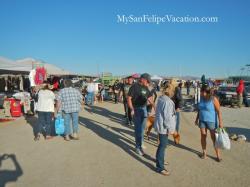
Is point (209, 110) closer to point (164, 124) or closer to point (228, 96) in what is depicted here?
point (164, 124)

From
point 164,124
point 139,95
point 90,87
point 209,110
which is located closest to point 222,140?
point 209,110

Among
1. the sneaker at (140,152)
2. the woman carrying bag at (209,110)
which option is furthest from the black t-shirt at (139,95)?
the woman carrying bag at (209,110)

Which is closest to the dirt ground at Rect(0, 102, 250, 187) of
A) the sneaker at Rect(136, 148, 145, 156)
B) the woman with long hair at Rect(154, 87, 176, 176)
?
the sneaker at Rect(136, 148, 145, 156)

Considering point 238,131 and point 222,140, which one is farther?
point 238,131

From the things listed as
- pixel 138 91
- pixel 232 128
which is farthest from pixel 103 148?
pixel 232 128

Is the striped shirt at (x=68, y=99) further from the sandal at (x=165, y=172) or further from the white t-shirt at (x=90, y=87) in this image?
the white t-shirt at (x=90, y=87)

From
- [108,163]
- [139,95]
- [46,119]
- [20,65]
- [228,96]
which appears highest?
[20,65]

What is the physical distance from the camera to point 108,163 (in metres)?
5.90

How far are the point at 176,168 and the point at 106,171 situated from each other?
4.48 ft

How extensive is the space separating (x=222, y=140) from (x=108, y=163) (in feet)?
7.92

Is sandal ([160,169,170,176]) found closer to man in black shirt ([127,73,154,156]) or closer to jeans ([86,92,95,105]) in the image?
man in black shirt ([127,73,154,156])

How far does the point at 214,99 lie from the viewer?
610cm

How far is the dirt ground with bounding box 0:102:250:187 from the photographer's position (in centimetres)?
488

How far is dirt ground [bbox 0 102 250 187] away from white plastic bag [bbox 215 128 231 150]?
0.36 meters
